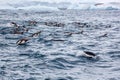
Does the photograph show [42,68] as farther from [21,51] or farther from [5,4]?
[5,4]

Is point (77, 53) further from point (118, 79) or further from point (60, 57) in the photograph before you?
point (118, 79)

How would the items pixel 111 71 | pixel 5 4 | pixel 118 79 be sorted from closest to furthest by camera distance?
pixel 118 79 → pixel 111 71 → pixel 5 4

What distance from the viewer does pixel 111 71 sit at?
11.7 meters

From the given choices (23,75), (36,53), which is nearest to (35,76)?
(23,75)

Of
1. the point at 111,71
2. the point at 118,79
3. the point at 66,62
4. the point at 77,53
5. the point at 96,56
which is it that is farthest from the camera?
the point at 77,53

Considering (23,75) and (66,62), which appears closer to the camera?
(23,75)

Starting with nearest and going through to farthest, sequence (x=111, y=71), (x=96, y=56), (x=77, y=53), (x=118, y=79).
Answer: (x=118, y=79), (x=111, y=71), (x=96, y=56), (x=77, y=53)

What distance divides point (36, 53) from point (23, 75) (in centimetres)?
426

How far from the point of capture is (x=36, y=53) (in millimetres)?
15031

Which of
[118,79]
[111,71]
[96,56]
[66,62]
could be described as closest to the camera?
[118,79]

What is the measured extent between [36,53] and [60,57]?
4.56 feet

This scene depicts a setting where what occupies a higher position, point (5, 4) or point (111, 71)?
point (5, 4)

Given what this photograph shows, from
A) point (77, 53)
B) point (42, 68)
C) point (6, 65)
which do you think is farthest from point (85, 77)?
point (77, 53)

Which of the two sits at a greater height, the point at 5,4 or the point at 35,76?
the point at 5,4
